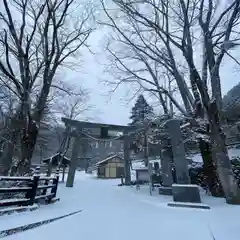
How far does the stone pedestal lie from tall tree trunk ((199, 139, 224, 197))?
2.82 m

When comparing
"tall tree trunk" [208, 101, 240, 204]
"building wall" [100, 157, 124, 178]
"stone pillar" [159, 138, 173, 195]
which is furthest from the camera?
"building wall" [100, 157, 124, 178]

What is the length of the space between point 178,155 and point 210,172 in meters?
2.53

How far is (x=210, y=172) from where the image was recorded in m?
12.5

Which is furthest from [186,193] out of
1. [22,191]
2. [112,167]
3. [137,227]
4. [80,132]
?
[112,167]

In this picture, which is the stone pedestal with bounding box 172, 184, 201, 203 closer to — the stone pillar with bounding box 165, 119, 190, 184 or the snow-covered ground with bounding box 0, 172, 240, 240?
the stone pillar with bounding box 165, 119, 190, 184

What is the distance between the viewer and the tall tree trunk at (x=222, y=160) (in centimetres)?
942

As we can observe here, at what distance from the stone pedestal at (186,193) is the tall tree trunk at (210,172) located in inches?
111

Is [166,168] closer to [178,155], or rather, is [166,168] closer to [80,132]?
[178,155]

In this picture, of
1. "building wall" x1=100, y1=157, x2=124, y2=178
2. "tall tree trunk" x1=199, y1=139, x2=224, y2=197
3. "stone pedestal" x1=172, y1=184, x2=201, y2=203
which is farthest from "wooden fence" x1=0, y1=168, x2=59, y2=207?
"building wall" x1=100, y1=157, x2=124, y2=178

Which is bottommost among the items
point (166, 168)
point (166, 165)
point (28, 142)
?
point (166, 168)

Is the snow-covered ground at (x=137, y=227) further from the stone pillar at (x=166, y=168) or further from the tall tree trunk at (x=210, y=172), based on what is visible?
the stone pillar at (x=166, y=168)

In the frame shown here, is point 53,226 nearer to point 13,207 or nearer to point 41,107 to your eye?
point 13,207

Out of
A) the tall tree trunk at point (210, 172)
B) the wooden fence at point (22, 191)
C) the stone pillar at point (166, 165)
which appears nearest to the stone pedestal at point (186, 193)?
the tall tree trunk at point (210, 172)

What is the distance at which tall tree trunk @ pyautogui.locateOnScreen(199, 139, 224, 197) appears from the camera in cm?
1212
